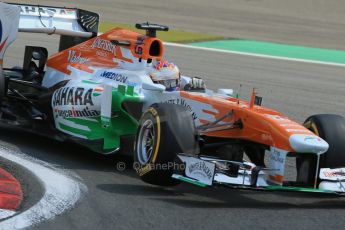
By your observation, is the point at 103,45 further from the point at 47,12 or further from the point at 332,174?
the point at 332,174

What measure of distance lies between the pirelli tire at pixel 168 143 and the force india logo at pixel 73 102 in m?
1.26

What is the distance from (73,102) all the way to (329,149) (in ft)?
8.80

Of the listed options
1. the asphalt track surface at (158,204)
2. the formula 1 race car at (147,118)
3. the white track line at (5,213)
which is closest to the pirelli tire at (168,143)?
the formula 1 race car at (147,118)

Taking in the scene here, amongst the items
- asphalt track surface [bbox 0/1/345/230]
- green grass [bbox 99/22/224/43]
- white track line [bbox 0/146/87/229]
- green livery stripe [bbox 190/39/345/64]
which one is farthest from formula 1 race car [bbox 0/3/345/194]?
green grass [bbox 99/22/224/43]

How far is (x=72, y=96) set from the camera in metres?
7.82

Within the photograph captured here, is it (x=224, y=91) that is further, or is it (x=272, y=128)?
(x=224, y=91)

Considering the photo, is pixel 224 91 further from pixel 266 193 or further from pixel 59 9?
pixel 59 9

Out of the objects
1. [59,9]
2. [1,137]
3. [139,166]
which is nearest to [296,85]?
[59,9]

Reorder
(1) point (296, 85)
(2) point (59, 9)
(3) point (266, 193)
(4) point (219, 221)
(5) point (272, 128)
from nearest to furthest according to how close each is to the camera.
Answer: (4) point (219, 221) → (5) point (272, 128) → (3) point (266, 193) → (2) point (59, 9) → (1) point (296, 85)

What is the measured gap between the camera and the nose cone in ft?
19.9

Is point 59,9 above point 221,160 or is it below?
above

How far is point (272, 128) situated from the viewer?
629cm

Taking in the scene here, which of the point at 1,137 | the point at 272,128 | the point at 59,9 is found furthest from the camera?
the point at 59,9

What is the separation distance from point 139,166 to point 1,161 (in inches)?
54.2
